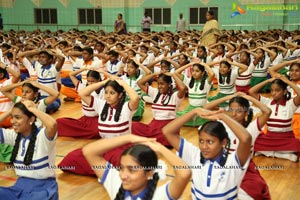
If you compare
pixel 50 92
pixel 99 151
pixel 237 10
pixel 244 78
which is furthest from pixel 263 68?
pixel 237 10

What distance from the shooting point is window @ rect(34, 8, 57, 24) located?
18.8 metres

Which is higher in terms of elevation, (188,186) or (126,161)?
(126,161)

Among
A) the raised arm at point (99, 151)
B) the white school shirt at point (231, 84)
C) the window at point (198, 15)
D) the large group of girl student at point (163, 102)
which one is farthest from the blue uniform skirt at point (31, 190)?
the window at point (198, 15)

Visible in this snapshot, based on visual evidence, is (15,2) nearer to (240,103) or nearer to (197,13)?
(197,13)

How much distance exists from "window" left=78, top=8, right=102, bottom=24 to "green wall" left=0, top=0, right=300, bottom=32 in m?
0.18

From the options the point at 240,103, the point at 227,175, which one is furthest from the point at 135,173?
the point at 240,103

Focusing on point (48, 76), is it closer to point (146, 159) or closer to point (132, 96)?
point (132, 96)

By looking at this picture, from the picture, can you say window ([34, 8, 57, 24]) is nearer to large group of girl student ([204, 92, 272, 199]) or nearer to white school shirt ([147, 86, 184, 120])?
white school shirt ([147, 86, 184, 120])

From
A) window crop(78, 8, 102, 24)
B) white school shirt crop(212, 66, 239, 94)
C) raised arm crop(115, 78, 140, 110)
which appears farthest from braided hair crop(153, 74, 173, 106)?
window crop(78, 8, 102, 24)

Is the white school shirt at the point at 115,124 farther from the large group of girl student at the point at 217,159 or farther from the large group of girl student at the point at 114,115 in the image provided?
the large group of girl student at the point at 217,159

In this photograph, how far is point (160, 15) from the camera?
17641mm

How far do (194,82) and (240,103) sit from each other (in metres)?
2.58

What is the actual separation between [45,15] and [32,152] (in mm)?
16805

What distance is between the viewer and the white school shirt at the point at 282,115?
15.2 feet
